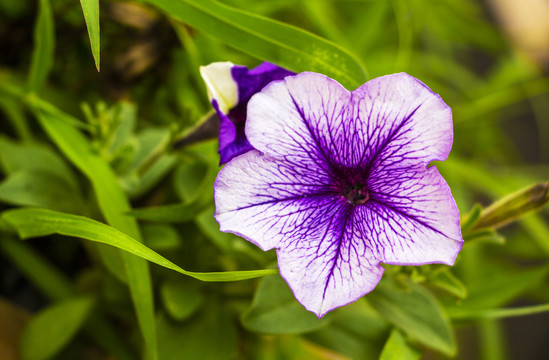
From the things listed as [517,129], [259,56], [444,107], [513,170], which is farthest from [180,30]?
[517,129]

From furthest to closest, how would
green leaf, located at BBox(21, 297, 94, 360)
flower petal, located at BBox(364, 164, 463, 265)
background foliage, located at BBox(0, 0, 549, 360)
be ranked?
green leaf, located at BBox(21, 297, 94, 360)
background foliage, located at BBox(0, 0, 549, 360)
flower petal, located at BBox(364, 164, 463, 265)

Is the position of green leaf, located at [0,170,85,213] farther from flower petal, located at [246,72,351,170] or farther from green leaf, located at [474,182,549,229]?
green leaf, located at [474,182,549,229]

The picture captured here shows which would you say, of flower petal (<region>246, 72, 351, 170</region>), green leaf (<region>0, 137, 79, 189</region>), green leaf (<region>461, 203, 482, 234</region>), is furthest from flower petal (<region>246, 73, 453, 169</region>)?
green leaf (<region>0, 137, 79, 189</region>)

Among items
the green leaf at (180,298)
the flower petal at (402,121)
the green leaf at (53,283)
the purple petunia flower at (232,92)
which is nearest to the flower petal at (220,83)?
the purple petunia flower at (232,92)

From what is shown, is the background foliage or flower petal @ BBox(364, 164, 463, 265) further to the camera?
the background foliage

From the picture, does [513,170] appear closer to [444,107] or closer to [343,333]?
[343,333]

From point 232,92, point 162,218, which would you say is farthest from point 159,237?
point 232,92

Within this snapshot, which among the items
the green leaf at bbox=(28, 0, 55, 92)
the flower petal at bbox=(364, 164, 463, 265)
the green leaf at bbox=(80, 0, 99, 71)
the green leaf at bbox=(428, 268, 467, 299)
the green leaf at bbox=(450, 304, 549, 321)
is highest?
the green leaf at bbox=(80, 0, 99, 71)

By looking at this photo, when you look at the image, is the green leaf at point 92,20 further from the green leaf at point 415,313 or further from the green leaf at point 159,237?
the green leaf at point 415,313
